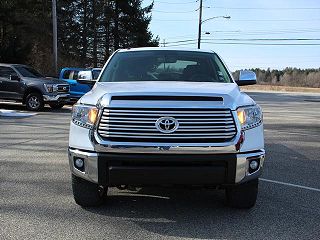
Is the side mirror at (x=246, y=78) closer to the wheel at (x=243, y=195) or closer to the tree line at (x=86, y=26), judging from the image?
the wheel at (x=243, y=195)

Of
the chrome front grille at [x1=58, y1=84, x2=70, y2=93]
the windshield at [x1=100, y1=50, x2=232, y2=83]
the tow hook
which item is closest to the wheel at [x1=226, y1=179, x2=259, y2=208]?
the tow hook

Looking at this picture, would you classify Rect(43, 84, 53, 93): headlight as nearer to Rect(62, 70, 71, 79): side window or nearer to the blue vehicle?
the blue vehicle

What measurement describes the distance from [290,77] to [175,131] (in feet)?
451

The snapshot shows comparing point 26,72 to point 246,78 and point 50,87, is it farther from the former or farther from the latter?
point 246,78

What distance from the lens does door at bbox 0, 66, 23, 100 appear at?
17922mm

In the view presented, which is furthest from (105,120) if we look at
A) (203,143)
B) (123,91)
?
(203,143)

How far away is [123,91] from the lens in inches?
185

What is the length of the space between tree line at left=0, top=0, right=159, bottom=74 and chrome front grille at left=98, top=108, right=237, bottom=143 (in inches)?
1388

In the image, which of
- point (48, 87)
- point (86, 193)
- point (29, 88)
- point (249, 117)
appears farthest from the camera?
point (29, 88)

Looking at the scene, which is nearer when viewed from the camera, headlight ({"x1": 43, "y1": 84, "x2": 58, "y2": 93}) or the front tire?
headlight ({"x1": 43, "y1": 84, "x2": 58, "y2": 93})

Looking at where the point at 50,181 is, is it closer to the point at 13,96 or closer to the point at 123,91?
the point at 123,91

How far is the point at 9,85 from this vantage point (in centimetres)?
1800

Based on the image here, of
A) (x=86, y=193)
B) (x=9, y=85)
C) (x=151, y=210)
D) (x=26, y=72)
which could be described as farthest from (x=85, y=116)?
(x=26, y=72)

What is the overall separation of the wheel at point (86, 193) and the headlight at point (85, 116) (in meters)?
0.60
